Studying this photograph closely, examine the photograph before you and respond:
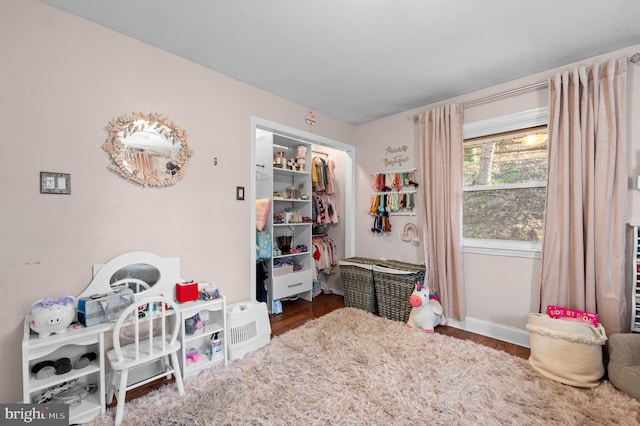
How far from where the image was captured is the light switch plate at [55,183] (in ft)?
5.43

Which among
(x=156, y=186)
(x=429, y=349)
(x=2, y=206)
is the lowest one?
(x=429, y=349)

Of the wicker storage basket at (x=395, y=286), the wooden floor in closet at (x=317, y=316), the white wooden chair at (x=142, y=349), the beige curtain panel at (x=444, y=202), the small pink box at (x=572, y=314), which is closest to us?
the white wooden chair at (x=142, y=349)

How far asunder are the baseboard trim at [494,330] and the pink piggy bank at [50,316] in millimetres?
3156

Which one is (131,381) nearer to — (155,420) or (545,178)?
(155,420)

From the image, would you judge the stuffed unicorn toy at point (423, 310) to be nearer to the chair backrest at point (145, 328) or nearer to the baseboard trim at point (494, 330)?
the baseboard trim at point (494, 330)

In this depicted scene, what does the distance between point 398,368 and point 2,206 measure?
269 cm

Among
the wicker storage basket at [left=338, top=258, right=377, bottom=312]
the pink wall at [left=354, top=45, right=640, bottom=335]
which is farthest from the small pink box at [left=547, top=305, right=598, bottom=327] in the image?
the wicker storage basket at [left=338, top=258, right=377, bottom=312]

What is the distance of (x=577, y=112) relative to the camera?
2150 mm

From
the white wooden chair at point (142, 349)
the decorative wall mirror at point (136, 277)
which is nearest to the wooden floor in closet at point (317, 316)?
the white wooden chair at point (142, 349)

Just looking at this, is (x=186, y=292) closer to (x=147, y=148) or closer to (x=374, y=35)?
(x=147, y=148)

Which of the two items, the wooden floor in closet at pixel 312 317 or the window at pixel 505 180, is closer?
the wooden floor in closet at pixel 312 317

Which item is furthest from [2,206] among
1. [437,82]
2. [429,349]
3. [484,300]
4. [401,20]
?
[484,300]

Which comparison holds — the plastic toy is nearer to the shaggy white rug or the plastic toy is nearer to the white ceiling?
the shaggy white rug

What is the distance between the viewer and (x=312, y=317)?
10.3 ft
